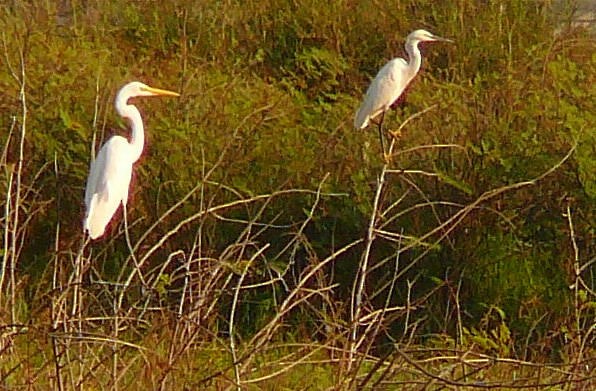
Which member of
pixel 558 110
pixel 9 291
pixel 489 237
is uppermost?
pixel 9 291

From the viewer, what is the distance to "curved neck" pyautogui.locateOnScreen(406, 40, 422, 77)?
7074mm

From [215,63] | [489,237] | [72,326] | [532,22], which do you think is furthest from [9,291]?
[532,22]

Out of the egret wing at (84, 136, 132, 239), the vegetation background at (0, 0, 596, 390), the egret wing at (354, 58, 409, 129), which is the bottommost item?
the vegetation background at (0, 0, 596, 390)

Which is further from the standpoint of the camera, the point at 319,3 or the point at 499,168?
the point at 319,3

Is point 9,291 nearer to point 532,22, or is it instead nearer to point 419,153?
point 419,153

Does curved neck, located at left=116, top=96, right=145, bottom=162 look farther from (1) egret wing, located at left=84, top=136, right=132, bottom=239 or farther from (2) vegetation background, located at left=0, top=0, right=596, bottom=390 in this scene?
(2) vegetation background, located at left=0, top=0, right=596, bottom=390

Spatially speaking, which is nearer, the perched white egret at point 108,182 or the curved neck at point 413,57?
the perched white egret at point 108,182

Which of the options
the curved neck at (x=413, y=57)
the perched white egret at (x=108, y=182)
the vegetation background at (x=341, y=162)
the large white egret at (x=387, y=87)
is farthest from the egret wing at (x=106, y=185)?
the curved neck at (x=413, y=57)

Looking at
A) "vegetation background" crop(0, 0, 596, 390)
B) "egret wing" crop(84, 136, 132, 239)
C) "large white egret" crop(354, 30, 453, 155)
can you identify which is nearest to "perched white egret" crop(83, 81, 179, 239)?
"egret wing" crop(84, 136, 132, 239)

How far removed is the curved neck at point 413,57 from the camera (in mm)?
7074

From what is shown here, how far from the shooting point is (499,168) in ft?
22.1

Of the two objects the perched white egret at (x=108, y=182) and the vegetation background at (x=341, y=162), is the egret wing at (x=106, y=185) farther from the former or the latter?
the vegetation background at (x=341, y=162)

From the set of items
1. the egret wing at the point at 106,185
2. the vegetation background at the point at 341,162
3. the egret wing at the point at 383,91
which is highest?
the egret wing at the point at 106,185

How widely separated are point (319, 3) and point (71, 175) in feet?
8.66
